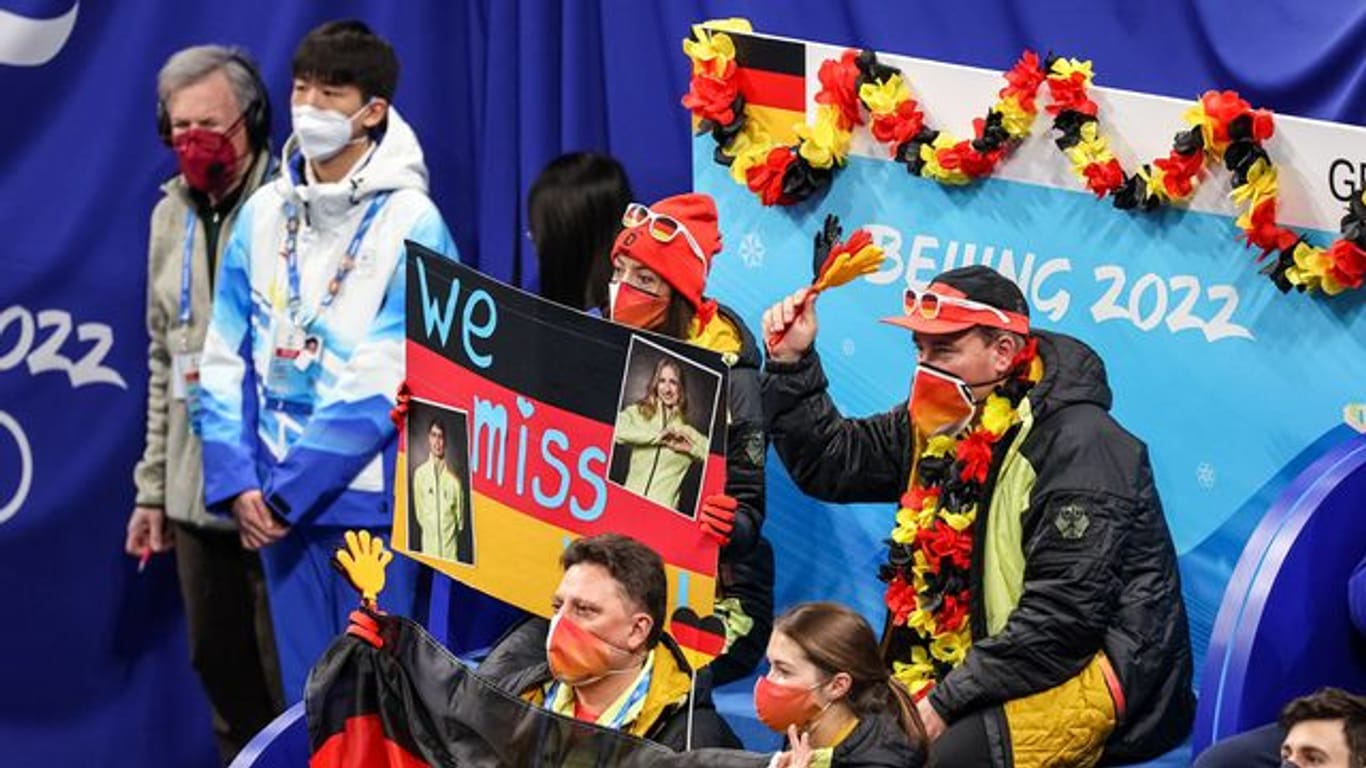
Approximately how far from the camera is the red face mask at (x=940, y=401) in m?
5.73

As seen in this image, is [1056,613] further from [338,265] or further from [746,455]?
[338,265]

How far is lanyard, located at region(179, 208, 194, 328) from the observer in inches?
297

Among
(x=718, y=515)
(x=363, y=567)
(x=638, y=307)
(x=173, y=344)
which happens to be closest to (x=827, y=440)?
(x=718, y=515)

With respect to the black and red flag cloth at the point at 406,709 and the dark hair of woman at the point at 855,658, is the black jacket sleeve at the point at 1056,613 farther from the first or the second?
the black and red flag cloth at the point at 406,709

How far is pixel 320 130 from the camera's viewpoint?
695 centimetres

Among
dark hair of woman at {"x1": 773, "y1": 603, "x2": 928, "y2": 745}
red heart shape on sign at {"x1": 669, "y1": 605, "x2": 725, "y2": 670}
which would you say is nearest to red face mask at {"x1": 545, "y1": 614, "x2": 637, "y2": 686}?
red heart shape on sign at {"x1": 669, "y1": 605, "x2": 725, "y2": 670}

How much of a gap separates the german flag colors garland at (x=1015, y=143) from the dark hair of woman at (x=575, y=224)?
29 centimetres

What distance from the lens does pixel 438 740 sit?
5414 millimetres

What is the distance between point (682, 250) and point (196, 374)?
1.89m

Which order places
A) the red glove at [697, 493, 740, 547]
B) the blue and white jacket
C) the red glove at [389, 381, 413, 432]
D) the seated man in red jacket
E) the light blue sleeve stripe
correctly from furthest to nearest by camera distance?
1. the light blue sleeve stripe
2. the blue and white jacket
3. the red glove at [389, 381, 413, 432]
4. the red glove at [697, 493, 740, 547]
5. the seated man in red jacket

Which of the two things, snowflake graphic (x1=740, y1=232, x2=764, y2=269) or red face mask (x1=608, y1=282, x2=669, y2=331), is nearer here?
Answer: red face mask (x1=608, y1=282, x2=669, y2=331)

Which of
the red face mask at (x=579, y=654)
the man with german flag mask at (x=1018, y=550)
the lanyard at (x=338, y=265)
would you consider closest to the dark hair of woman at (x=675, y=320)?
the man with german flag mask at (x=1018, y=550)

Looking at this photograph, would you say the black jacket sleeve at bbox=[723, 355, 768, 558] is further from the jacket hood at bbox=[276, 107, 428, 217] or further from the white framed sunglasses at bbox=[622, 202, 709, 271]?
the jacket hood at bbox=[276, 107, 428, 217]

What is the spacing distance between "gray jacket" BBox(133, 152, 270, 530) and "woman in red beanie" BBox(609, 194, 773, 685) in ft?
5.15
